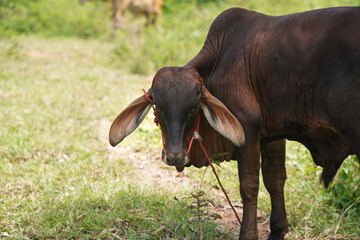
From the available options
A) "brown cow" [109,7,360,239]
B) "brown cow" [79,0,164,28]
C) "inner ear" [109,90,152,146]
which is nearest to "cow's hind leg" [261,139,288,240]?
"brown cow" [109,7,360,239]

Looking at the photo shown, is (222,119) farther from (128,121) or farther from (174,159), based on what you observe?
(128,121)

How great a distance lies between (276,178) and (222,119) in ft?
2.90

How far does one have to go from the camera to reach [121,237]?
3156 millimetres

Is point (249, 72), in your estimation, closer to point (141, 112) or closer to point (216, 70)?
point (216, 70)

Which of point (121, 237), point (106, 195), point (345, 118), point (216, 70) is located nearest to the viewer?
point (345, 118)

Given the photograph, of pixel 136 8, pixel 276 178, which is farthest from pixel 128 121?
pixel 136 8

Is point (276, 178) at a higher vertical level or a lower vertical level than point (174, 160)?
lower

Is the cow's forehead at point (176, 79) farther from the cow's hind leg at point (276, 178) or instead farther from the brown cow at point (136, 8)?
the brown cow at point (136, 8)

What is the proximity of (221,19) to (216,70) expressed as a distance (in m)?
0.36

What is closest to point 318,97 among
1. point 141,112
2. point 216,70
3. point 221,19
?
point 216,70

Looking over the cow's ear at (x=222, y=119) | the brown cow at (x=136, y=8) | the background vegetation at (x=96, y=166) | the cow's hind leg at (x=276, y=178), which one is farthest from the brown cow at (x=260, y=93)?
the brown cow at (x=136, y=8)

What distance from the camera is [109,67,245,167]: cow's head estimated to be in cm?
239

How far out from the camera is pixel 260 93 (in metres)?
2.65

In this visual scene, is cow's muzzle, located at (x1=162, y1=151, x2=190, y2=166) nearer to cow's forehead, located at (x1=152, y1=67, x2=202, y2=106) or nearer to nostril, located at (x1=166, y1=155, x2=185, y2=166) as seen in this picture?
nostril, located at (x1=166, y1=155, x2=185, y2=166)
